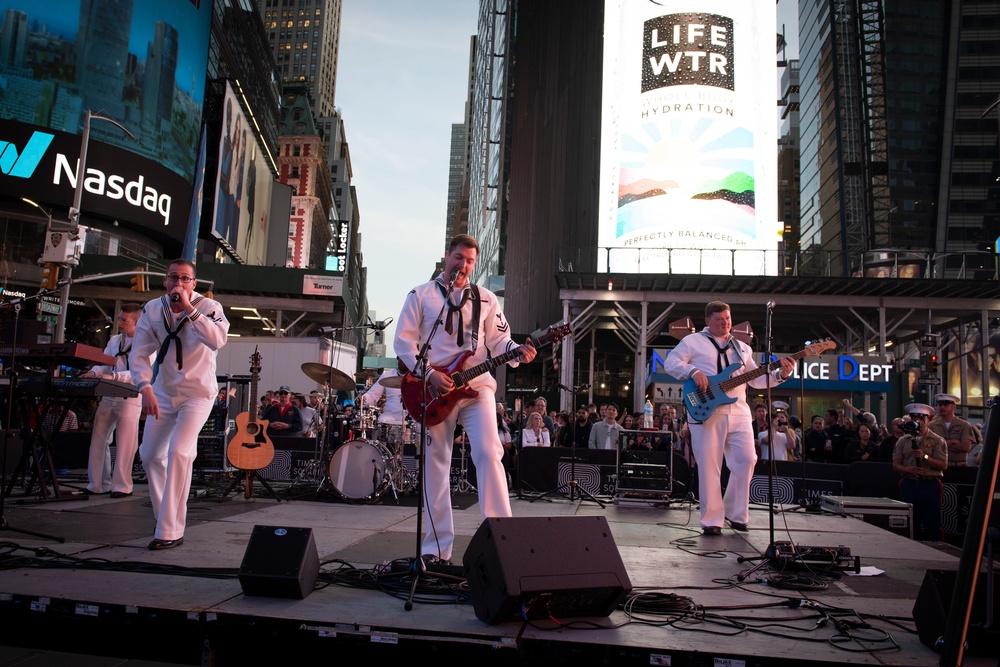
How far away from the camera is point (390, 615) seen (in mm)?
3598

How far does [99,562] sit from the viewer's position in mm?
4652

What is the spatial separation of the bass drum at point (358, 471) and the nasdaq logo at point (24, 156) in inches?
1344

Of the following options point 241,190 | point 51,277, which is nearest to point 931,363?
point 51,277

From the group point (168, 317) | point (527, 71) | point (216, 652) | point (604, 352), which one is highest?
point (527, 71)

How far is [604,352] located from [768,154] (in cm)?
1210

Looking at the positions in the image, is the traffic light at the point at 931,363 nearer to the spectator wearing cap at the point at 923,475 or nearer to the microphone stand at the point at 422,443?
the spectator wearing cap at the point at 923,475

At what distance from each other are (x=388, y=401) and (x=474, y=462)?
6471mm

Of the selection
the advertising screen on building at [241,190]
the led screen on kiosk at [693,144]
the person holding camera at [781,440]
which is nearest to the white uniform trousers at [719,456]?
the person holding camera at [781,440]

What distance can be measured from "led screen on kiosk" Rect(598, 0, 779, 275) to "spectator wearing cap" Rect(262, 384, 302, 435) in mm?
15512

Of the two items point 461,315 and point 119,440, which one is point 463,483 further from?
point 461,315

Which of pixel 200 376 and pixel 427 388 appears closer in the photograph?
pixel 427 388

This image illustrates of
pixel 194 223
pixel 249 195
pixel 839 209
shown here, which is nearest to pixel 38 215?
pixel 194 223

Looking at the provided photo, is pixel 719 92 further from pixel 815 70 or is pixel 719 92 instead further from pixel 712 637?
pixel 815 70

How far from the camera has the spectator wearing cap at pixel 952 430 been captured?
1036 centimetres
